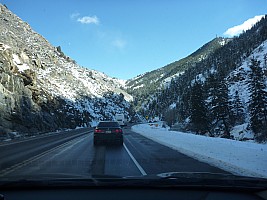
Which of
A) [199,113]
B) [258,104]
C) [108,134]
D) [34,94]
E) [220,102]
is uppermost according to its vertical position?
[34,94]

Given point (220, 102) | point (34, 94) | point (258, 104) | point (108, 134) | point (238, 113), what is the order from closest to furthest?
point (108, 134)
point (34, 94)
point (258, 104)
point (220, 102)
point (238, 113)

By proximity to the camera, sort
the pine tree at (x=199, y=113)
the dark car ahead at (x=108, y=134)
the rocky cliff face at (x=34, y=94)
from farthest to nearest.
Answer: the pine tree at (x=199, y=113), the rocky cliff face at (x=34, y=94), the dark car ahead at (x=108, y=134)

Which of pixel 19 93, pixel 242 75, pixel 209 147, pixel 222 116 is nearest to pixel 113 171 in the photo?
pixel 209 147

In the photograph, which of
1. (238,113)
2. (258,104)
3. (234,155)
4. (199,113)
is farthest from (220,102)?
(234,155)

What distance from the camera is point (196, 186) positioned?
422 cm

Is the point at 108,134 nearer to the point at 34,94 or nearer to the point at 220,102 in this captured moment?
the point at 34,94

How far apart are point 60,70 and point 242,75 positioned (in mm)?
62351

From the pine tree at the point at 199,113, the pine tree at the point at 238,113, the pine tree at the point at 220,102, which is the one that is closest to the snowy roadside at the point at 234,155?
the pine tree at the point at 220,102

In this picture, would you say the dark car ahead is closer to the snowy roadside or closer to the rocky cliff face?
the snowy roadside

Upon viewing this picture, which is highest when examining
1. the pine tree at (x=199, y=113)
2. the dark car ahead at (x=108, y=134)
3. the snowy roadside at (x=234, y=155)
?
the pine tree at (x=199, y=113)

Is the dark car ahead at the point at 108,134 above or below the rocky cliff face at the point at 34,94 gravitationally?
below

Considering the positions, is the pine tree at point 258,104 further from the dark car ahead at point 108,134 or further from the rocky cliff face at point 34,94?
the dark car ahead at point 108,134

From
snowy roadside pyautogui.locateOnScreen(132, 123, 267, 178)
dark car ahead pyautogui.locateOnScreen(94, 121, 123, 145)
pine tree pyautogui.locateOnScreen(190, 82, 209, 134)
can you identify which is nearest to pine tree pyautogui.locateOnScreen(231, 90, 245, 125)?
pine tree pyautogui.locateOnScreen(190, 82, 209, 134)

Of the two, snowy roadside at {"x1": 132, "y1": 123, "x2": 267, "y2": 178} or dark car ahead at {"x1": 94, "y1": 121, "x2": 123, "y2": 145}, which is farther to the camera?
dark car ahead at {"x1": 94, "y1": 121, "x2": 123, "y2": 145}
